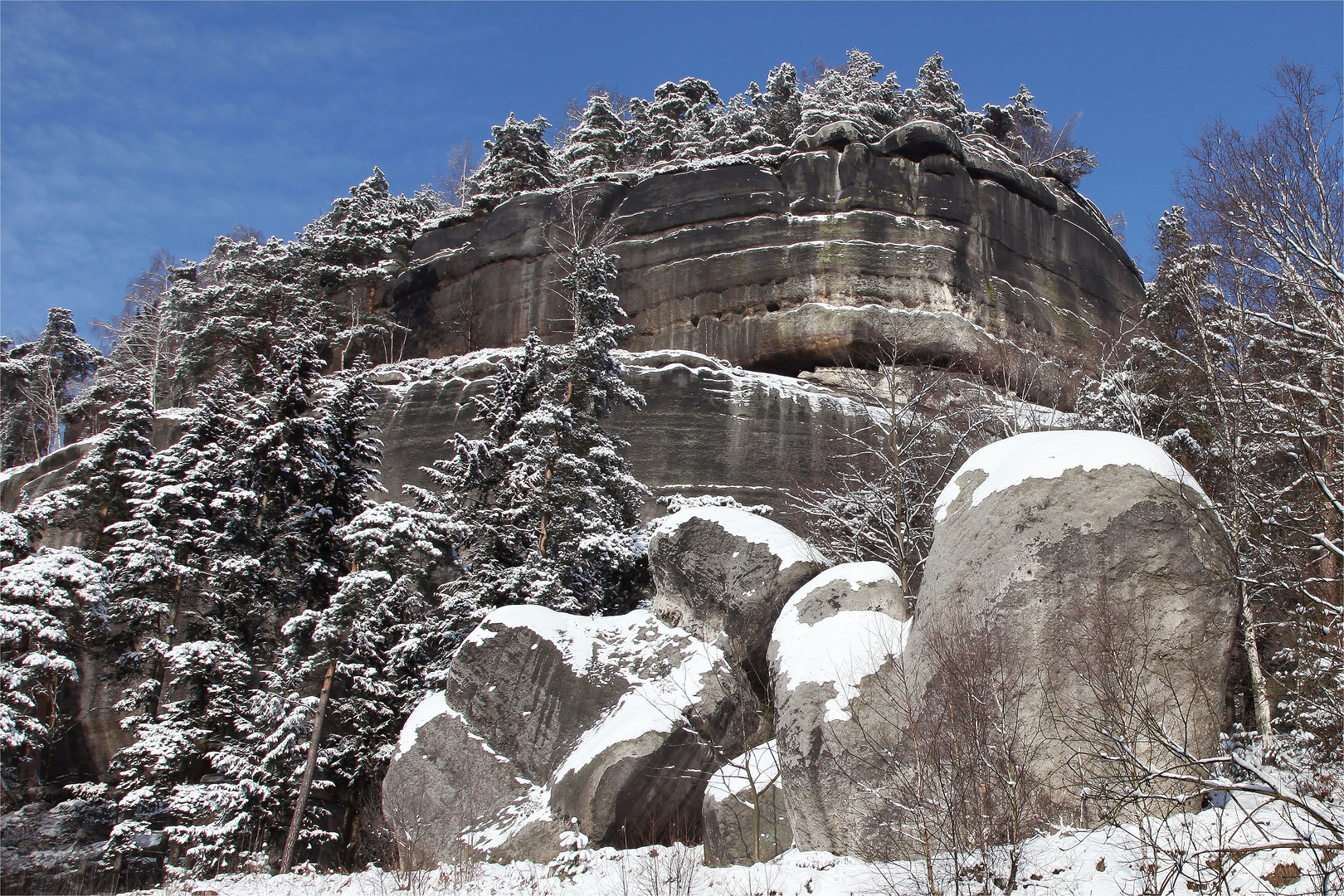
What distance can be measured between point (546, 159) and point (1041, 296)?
75.9 feet

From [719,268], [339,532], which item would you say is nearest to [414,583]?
[339,532]

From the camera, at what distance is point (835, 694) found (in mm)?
11391

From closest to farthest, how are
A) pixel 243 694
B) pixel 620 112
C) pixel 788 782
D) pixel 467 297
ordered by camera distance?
pixel 788 782 → pixel 243 694 → pixel 467 297 → pixel 620 112

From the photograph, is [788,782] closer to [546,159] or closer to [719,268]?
[719,268]

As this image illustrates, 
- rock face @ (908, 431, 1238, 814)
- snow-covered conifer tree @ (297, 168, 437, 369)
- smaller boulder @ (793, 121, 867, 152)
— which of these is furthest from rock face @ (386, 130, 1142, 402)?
rock face @ (908, 431, 1238, 814)

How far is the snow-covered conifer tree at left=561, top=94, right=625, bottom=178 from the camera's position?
4597 centimetres

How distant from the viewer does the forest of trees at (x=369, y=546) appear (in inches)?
495

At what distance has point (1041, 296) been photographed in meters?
36.2

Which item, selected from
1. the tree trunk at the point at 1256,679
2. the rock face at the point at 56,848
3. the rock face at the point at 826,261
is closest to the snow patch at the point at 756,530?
the tree trunk at the point at 1256,679

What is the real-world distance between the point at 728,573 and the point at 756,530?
94 cm

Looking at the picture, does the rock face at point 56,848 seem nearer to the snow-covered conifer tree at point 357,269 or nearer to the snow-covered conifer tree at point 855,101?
the snow-covered conifer tree at point 357,269

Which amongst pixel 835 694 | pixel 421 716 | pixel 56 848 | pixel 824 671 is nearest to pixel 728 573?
pixel 824 671

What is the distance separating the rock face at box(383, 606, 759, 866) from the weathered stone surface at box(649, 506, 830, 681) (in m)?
0.39

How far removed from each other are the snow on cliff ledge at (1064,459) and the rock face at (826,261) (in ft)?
69.3
